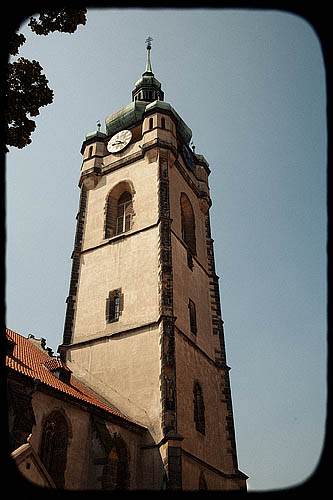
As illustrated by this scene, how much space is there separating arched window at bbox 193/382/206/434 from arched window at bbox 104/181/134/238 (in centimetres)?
833

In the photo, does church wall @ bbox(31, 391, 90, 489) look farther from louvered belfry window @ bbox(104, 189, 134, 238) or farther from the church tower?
louvered belfry window @ bbox(104, 189, 134, 238)

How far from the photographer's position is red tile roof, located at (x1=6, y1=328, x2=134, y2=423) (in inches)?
534

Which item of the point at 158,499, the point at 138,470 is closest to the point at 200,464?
the point at 138,470

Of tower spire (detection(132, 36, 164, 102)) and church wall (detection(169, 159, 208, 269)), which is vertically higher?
tower spire (detection(132, 36, 164, 102))

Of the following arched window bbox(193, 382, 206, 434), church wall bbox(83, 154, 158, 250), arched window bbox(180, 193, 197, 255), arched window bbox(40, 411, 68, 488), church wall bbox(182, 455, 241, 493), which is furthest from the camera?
arched window bbox(180, 193, 197, 255)

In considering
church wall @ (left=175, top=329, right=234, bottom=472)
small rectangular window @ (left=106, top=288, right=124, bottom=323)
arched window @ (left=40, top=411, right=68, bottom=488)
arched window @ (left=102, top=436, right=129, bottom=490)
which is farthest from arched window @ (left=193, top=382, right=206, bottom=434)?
arched window @ (left=40, top=411, right=68, bottom=488)

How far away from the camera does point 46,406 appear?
12898 millimetres

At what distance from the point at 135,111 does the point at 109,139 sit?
103 inches

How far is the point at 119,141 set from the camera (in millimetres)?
26609

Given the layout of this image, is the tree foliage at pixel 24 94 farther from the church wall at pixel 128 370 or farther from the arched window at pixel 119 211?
the arched window at pixel 119 211

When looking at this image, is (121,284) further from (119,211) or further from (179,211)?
(179,211)

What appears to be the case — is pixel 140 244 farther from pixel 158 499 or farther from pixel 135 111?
pixel 158 499

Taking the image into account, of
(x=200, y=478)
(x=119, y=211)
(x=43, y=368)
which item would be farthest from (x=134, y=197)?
(x=200, y=478)

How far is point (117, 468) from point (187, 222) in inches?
539
